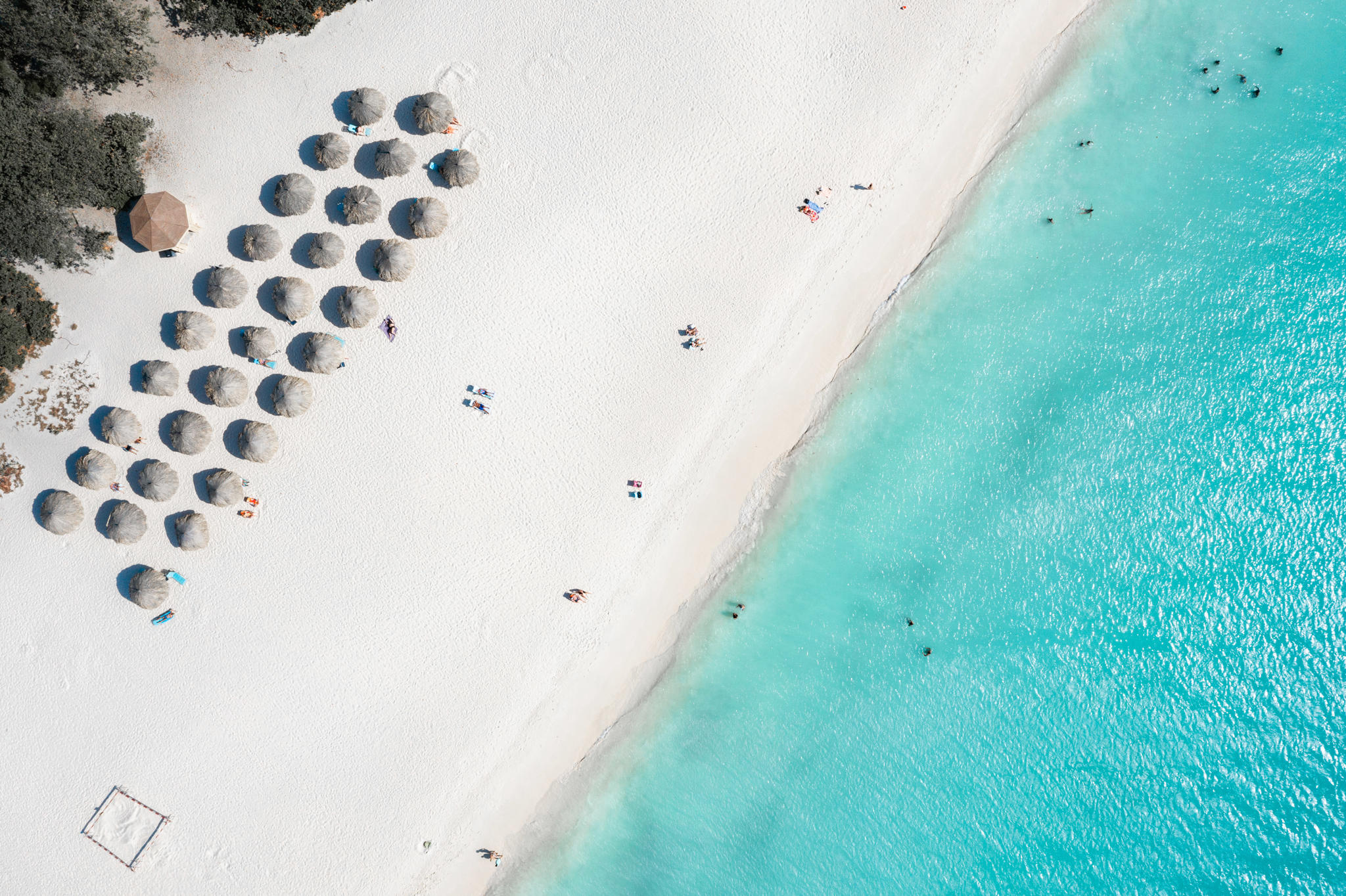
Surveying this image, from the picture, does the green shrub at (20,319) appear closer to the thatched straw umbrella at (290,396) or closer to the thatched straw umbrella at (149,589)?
the thatched straw umbrella at (149,589)

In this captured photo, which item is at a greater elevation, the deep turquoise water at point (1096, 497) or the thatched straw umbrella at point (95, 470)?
the thatched straw umbrella at point (95, 470)

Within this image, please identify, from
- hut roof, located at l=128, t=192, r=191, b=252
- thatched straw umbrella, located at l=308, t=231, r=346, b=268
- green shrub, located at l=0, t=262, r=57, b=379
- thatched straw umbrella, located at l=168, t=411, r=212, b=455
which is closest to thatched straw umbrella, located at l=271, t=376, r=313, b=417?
thatched straw umbrella, located at l=168, t=411, r=212, b=455

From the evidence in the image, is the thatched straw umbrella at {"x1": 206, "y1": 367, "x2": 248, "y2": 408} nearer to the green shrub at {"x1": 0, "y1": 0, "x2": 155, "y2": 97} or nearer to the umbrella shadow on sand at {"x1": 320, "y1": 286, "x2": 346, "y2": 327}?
the umbrella shadow on sand at {"x1": 320, "y1": 286, "x2": 346, "y2": 327}

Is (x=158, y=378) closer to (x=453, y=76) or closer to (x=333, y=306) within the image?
(x=333, y=306)

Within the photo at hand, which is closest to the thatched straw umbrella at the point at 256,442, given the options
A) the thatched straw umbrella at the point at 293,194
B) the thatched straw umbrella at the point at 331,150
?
the thatched straw umbrella at the point at 293,194

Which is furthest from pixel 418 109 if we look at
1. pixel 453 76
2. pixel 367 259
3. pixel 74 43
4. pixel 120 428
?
pixel 120 428

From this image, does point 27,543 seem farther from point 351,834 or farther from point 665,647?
point 665,647
